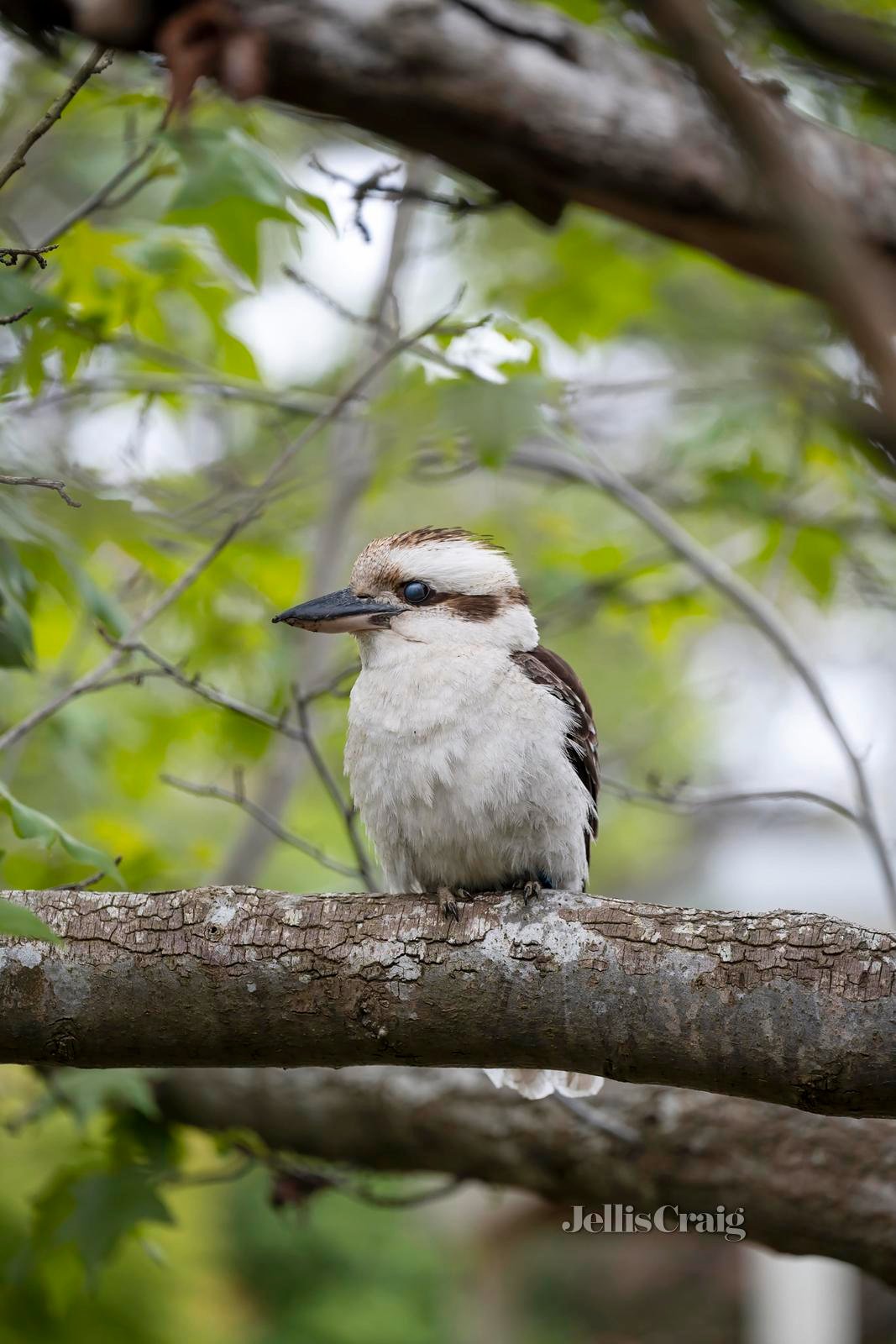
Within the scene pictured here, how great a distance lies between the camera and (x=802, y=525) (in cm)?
373

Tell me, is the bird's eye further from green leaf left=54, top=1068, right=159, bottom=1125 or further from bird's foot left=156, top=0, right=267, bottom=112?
bird's foot left=156, top=0, right=267, bottom=112

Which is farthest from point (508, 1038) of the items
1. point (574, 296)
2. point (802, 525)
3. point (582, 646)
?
point (582, 646)

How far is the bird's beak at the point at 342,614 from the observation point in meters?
2.88

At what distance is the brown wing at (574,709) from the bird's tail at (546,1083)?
54 cm

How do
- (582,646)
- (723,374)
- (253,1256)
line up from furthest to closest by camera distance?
1. (253,1256)
2. (582,646)
3. (723,374)

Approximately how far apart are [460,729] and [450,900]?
0.43 m

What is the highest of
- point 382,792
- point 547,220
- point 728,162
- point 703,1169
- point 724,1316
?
point 728,162

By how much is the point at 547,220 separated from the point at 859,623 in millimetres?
8238

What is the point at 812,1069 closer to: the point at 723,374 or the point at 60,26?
the point at 60,26

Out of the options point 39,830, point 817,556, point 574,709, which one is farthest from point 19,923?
point 817,556

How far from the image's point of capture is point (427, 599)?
298 cm

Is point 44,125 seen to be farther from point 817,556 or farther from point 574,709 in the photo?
point 817,556

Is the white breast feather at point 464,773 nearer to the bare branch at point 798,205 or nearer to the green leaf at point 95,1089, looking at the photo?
the green leaf at point 95,1089

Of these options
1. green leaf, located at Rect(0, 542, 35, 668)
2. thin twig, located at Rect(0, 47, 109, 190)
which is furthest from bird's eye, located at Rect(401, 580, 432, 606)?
thin twig, located at Rect(0, 47, 109, 190)
